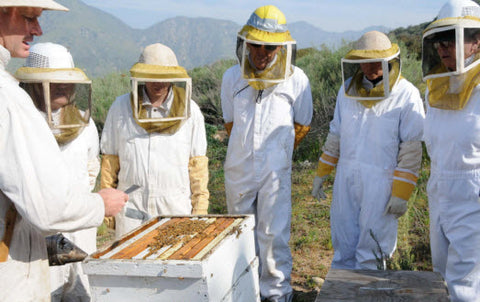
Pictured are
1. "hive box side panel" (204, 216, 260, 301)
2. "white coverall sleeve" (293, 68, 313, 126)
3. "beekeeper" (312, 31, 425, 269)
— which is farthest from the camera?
"white coverall sleeve" (293, 68, 313, 126)

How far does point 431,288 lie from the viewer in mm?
2139

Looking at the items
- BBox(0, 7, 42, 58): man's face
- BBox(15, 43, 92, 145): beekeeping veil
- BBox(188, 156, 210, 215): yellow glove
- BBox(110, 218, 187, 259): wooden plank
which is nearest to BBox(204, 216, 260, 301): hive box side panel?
BBox(110, 218, 187, 259): wooden plank

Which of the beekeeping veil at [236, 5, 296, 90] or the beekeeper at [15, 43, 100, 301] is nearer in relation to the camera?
the beekeeper at [15, 43, 100, 301]

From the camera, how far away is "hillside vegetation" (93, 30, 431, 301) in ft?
16.1

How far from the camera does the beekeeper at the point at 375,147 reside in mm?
3541

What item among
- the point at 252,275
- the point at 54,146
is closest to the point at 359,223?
the point at 252,275

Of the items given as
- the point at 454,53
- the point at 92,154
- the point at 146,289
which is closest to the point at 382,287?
the point at 146,289

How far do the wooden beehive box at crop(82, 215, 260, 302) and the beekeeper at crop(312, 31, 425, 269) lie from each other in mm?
1483

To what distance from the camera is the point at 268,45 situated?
3.71 meters

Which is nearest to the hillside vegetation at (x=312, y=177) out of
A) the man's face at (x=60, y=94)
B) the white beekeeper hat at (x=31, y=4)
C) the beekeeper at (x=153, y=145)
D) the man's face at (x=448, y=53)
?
the man's face at (x=448, y=53)

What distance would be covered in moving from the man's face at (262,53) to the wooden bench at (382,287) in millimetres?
1915

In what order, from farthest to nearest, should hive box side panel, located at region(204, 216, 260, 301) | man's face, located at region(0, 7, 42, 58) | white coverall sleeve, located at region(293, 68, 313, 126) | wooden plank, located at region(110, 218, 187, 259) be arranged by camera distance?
1. white coverall sleeve, located at region(293, 68, 313, 126)
2. wooden plank, located at region(110, 218, 187, 259)
3. hive box side panel, located at region(204, 216, 260, 301)
4. man's face, located at region(0, 7, 42, 58)

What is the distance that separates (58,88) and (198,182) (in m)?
1.20

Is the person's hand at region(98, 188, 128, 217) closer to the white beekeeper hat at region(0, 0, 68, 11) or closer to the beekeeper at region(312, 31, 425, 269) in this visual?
the white beekeeper hat at region(0, 0, 68, 11)
